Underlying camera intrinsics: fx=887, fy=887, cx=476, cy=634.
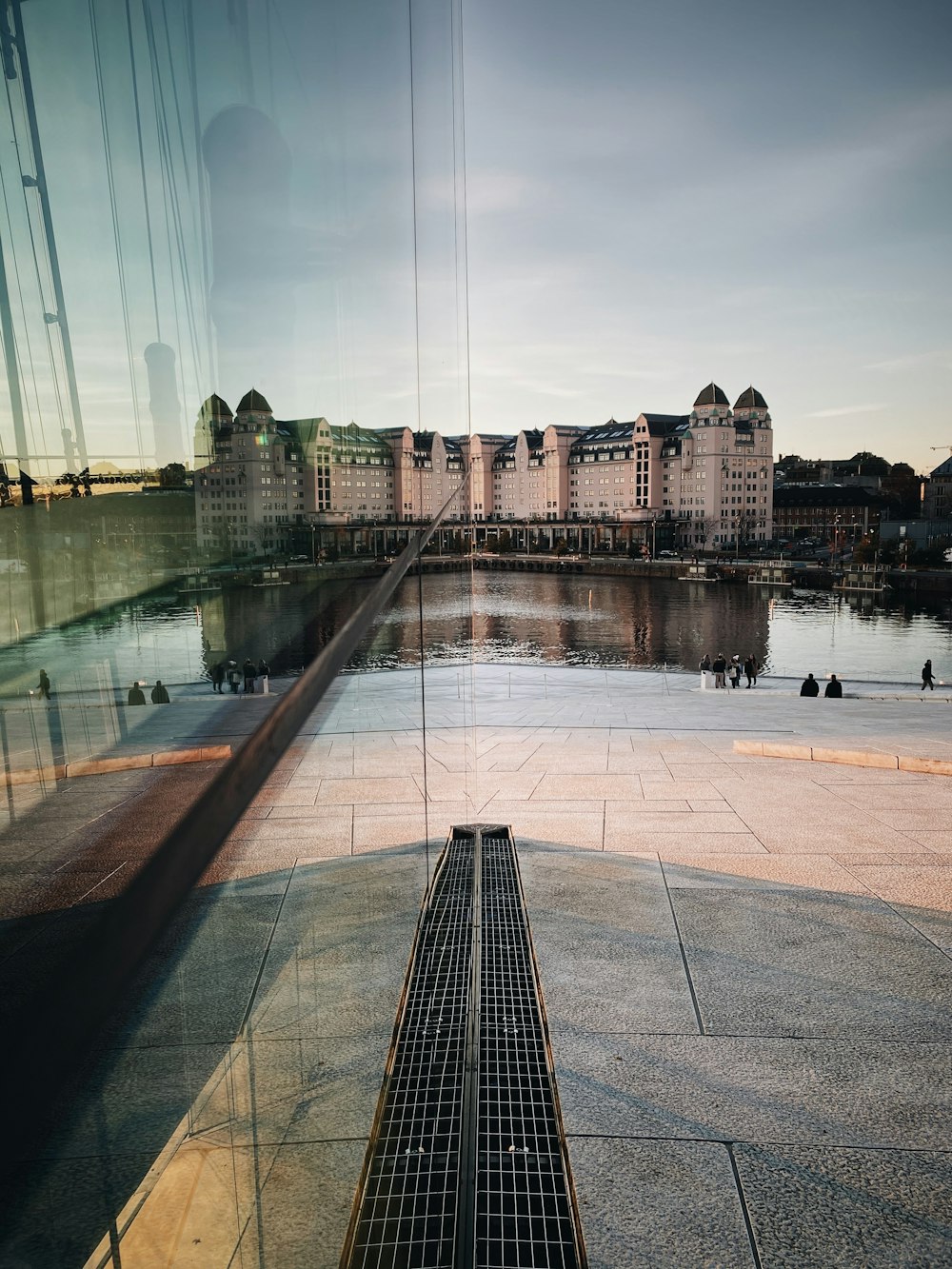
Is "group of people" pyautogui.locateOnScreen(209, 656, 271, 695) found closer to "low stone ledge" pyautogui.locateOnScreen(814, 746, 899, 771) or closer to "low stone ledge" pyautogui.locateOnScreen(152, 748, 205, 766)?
"low stone ledge" pyautogui.locateOnScreen(152, 748, 205, 766)

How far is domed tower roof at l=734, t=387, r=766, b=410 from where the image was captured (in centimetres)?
11900

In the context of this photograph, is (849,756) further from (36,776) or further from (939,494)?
(939,494)

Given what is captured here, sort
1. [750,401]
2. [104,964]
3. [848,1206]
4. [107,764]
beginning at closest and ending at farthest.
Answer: [104,964], [107,764], [848,1206], [750,401]

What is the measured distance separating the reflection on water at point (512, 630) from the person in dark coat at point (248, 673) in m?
0.02

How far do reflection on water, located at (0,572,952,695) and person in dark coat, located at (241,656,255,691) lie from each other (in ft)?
0.06

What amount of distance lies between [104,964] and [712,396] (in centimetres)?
12278

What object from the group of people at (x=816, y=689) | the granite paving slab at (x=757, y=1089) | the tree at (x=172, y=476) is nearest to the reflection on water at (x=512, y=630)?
the tree at (x=172, y=476)

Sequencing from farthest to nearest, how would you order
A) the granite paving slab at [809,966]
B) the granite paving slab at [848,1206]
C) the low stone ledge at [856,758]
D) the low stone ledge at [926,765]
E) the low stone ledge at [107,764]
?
the low stone ledge at [856,758]
the low stone ledge at [926,765]
the granite paving slab at [809,966]
the granite paving slab at [848,1206]
the low stone ledge at [107,764]

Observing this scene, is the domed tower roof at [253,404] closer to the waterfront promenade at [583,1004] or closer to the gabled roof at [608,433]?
A: the waterfront promenade at [583,1004]

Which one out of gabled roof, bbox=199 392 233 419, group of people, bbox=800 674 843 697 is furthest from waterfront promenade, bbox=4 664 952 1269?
group of people, bbox=800 674 843 697

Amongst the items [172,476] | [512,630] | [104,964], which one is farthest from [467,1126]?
[512,630]

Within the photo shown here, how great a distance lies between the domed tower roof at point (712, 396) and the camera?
115300 mm

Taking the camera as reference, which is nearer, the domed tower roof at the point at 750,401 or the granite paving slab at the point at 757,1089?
the granite paving slab at the point at 757,1089

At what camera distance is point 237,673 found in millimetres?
1215
